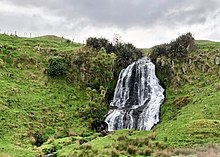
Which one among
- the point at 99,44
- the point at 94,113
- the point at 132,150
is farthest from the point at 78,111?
the point at 132,150

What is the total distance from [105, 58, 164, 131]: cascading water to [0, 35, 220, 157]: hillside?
5.50 ft

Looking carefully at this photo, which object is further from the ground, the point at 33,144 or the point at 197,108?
the point at 197,108

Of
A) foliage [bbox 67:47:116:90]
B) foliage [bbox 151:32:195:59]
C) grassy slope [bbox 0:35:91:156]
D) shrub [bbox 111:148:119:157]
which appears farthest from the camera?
foliage [bbox 151:32:195:59]

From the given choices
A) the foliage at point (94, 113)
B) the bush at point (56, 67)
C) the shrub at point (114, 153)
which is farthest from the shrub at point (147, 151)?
the bush at point (56, 67)

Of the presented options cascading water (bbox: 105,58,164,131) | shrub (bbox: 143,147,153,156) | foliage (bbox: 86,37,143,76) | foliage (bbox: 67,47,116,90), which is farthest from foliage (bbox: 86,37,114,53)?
shrub (bbox: 143,147,153,156)

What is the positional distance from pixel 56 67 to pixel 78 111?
13.0 m

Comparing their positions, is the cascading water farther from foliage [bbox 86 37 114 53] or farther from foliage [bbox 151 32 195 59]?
foliage [bbox 86 37 114 53]

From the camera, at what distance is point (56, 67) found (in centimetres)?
6925

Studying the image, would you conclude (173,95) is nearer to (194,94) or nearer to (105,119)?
(194,94)

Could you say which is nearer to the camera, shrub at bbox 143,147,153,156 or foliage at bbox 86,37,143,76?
shrub at bbox 143,147,153,156

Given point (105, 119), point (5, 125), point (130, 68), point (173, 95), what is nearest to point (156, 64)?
point (130, 68)

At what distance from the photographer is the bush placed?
6912 centimetres

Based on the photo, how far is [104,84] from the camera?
66.6 metres

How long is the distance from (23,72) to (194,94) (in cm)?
3180
